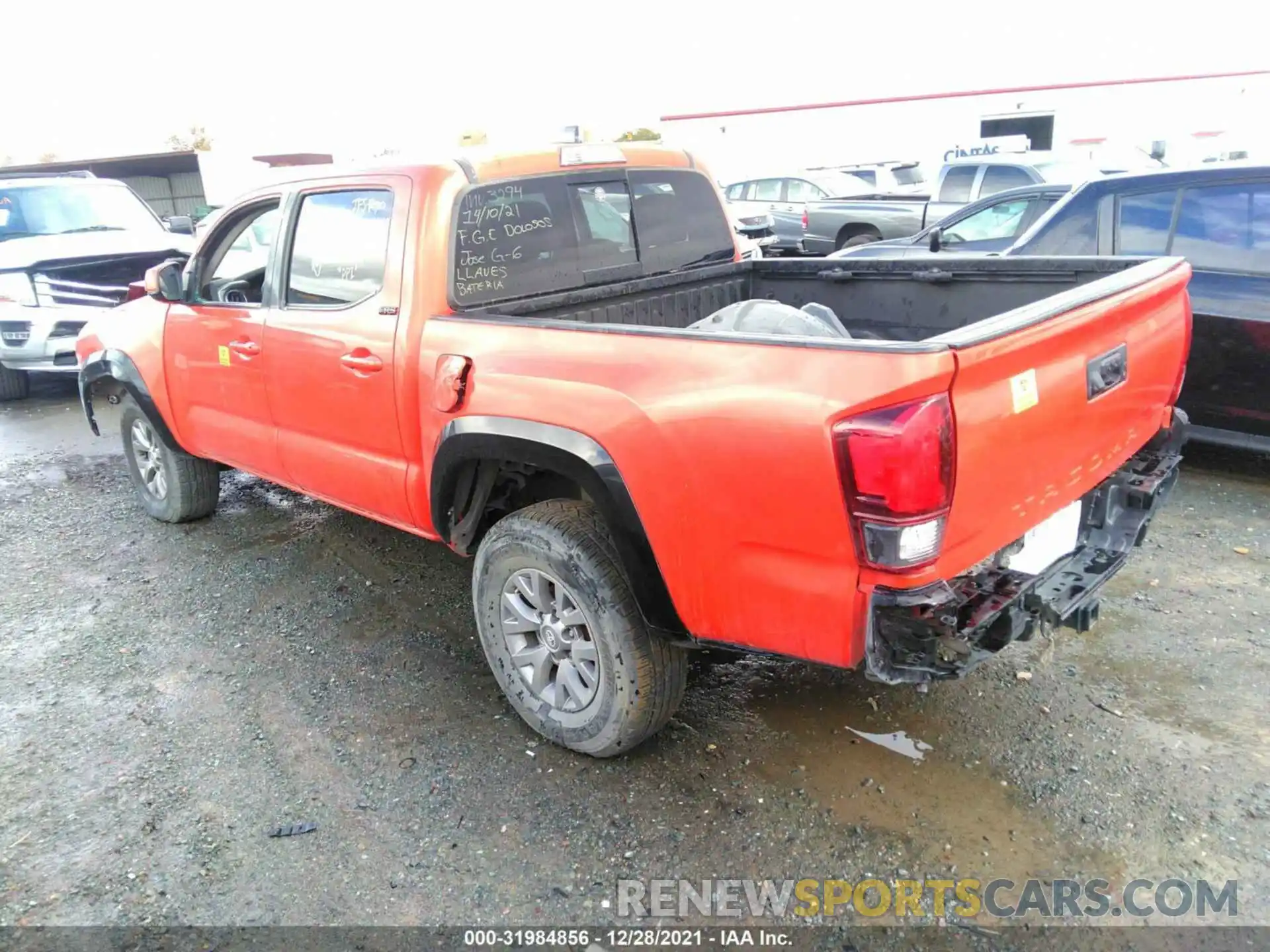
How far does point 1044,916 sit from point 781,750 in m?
0.92

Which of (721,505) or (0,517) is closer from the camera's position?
(721,505)

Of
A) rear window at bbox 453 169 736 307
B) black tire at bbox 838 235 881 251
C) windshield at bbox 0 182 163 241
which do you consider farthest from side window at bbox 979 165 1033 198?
windshield at bbox 0 182 163 241

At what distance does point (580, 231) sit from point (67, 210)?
7.80m

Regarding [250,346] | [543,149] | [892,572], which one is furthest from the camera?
[250,346]

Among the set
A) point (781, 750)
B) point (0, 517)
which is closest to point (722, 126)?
point (0, 517)

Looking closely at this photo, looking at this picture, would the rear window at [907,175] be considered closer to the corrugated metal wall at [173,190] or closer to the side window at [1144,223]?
the side window at [1144,223]

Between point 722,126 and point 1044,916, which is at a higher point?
point 722,126

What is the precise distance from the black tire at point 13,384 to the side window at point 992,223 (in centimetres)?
849

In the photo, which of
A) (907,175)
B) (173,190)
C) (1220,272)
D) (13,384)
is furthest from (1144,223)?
(173,190)

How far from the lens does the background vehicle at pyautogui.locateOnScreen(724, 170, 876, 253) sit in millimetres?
14633

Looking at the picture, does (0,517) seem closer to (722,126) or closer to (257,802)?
(257,802)

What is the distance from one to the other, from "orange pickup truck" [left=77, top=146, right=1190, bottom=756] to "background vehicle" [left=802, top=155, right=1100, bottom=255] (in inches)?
313

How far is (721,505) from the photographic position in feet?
7.75

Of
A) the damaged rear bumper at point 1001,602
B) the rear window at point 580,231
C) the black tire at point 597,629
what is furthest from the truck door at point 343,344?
the damaged rear bumper at point 1001,602
